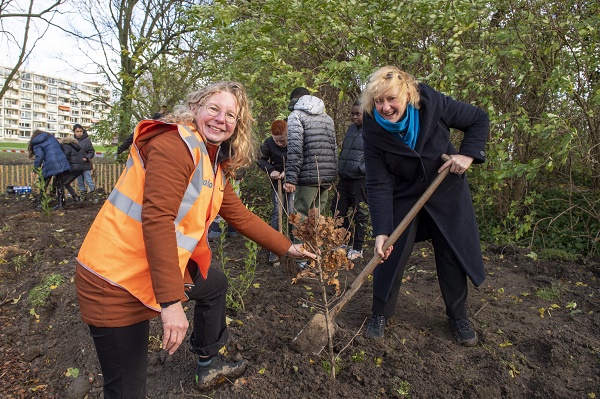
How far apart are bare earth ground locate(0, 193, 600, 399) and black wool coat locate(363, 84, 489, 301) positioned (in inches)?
19.1

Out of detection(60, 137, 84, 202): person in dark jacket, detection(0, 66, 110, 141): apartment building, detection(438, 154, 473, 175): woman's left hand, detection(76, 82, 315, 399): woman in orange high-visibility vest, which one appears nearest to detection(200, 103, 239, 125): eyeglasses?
detection(76, 82, 315, 399): woman in orange high-visibility vest

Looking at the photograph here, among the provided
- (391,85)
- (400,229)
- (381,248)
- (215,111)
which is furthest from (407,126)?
(215,111)

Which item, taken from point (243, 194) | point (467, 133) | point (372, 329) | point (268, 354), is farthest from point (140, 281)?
point (243, 194)

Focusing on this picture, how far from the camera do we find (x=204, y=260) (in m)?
2.21

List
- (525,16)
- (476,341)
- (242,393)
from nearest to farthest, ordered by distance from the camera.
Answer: (242,393) → (476,341) → (525,16)

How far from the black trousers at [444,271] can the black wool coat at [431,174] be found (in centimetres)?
6

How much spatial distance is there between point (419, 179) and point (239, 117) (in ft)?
4.68

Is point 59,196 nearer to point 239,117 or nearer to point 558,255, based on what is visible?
point 239,117

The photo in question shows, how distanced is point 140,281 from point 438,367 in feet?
6.37

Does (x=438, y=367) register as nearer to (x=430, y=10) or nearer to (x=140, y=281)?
(x=140, y=281)

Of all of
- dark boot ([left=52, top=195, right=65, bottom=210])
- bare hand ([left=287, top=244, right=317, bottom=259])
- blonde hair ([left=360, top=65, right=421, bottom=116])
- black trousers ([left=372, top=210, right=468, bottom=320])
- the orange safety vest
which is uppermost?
blonde hair ([left=360, top=65, right=421, bottom=116])

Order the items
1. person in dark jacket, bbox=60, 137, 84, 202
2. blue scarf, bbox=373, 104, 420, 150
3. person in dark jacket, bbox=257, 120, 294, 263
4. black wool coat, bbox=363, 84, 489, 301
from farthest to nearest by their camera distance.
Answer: person in dark jacket, bbox=60, 137, 84, 202
person in dark jacket, bbox=257, 120, 294, 263
black wool coat, bbox=363, 84, 489, 301
blue scarf, bbox=373, 104, 420, 150

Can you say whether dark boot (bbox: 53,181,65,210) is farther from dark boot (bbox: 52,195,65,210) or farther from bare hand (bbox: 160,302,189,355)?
bare hand (bbox: 160,302,189,355)

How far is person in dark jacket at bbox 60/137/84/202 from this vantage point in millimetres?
9422
